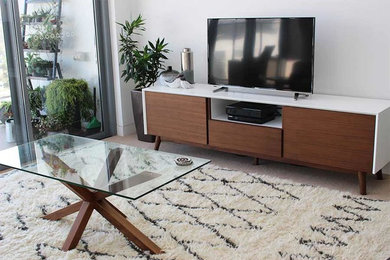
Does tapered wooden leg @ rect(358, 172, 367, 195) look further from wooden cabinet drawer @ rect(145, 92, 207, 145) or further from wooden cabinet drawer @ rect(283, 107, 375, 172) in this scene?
wooden cabinet drawer @ rect(145, 92, 207, 145)

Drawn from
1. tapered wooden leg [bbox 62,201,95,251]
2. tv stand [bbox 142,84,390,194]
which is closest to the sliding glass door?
tv stand [bbox 142,84,390,194]

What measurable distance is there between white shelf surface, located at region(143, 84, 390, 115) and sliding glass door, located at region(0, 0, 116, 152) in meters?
0.93

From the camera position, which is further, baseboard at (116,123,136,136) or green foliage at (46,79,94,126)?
baseboard at (116,123,136,136)

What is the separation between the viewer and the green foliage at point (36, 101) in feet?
14.4

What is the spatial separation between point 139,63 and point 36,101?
39.2 inches

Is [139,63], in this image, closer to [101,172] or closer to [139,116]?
[139,116]

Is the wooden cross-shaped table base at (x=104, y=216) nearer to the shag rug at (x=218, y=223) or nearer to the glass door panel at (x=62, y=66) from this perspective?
the shag rug at (x=218, y=223)

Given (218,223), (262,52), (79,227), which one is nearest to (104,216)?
(79,227)

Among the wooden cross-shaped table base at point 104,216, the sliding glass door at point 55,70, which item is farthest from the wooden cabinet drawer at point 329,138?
the sliding glass door at point 55,70

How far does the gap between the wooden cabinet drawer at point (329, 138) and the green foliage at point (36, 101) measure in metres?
2.25

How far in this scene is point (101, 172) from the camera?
8.95 feet

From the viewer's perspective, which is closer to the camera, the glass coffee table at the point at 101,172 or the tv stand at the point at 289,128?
the glass coffee table at the point at 101,172

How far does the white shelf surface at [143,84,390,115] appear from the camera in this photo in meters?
3.34

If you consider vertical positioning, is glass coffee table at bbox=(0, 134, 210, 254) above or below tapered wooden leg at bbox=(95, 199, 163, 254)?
above
